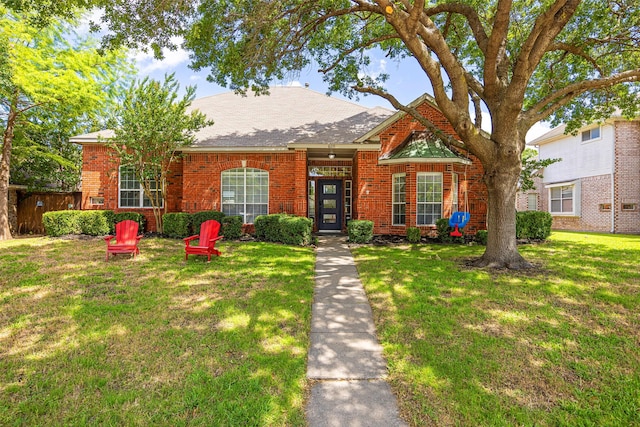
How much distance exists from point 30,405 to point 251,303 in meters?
2.64

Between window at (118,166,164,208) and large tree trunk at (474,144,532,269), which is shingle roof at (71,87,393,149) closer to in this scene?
window at (118,166,164,208)

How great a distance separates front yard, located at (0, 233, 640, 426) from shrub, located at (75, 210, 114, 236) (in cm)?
469

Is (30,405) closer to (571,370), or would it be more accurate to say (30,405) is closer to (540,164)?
(571,370)

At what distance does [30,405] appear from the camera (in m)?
2.52

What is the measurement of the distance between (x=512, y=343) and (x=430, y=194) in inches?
328

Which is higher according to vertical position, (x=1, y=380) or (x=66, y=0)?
(x=66, y=0)

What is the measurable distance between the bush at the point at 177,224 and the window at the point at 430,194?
8.72 m

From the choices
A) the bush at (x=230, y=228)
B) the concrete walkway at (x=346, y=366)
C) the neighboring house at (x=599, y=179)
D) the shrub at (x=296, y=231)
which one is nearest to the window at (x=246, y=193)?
the bush at (x=230, y=228)

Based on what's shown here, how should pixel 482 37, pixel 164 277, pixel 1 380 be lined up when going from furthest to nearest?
pixel 482 37 → pixel 164 277 → pixel 1 380

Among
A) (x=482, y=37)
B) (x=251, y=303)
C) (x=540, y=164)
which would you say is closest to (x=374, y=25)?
(x=482, y=37)

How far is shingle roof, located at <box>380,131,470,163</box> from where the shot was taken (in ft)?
34.0

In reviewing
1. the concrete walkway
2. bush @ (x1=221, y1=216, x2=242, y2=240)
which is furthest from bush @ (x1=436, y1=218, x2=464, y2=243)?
bush @ (x1=221, y1=216, x2=242, y2=240)

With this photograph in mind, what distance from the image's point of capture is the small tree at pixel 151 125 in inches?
400

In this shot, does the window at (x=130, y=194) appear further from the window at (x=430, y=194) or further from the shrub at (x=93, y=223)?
the window at (x=430, y=194)
